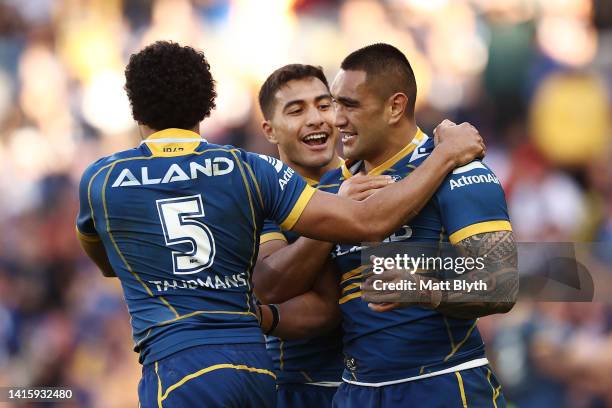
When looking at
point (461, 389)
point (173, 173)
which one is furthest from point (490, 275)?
point (173, 173)

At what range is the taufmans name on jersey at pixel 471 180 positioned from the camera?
4539 millimetres

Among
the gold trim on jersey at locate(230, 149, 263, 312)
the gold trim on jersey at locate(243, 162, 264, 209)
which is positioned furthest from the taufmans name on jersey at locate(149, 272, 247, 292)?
the gold trim on jersey at locate(243, 162, 264, 209)

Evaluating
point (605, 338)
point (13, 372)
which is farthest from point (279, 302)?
point (13, 372)

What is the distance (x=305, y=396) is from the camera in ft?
18.9

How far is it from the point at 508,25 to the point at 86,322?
594 centimetres

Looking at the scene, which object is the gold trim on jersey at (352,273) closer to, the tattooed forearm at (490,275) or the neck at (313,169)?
the tattooed forearm at (490,275)

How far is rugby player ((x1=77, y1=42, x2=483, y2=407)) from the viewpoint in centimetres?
438

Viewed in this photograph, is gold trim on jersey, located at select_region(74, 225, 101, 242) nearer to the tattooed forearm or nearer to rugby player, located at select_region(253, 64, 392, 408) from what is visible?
rugby player, located at select_region(253, 64, 392, 408)

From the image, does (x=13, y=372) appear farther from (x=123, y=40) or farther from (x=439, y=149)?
(x=439, y=149)

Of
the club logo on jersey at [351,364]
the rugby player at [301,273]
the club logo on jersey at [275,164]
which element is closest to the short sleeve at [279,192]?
the club logo on jersey at [275,164]

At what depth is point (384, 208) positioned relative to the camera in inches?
181

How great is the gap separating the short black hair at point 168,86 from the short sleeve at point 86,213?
1.26ft

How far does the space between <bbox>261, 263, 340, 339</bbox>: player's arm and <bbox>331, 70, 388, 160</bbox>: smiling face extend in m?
0.67

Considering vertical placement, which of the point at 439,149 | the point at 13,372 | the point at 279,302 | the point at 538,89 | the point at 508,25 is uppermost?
the point at 508,25
